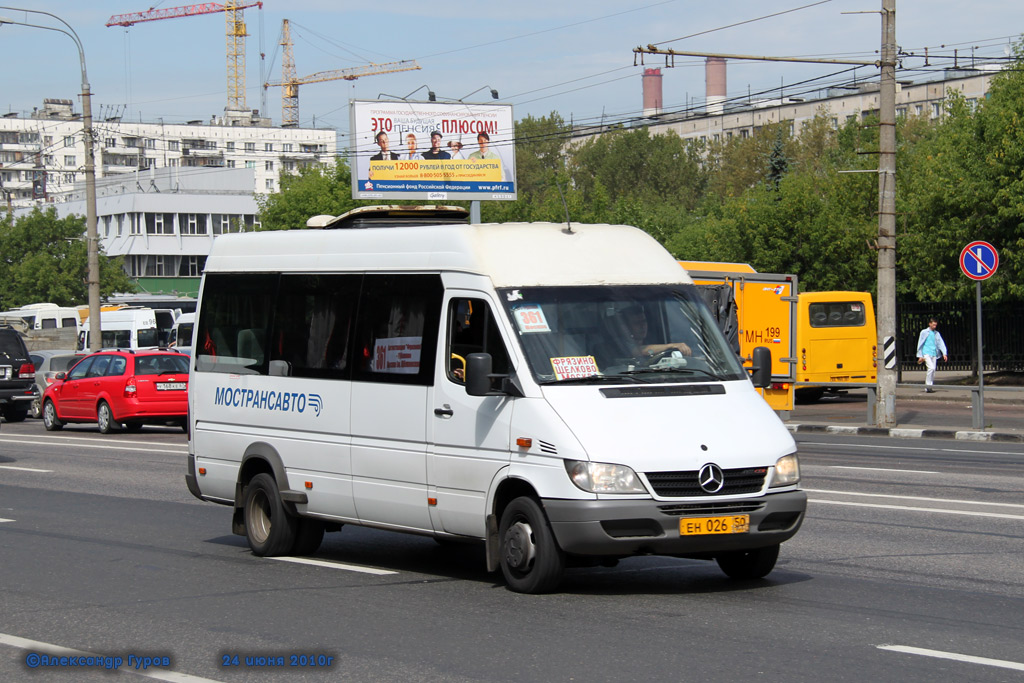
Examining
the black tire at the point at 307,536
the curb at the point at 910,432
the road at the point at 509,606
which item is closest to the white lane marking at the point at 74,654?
the road at the point at 509,606

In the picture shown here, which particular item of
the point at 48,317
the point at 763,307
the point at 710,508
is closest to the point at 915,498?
the point at 710,508

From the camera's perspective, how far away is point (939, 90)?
98.4 meters

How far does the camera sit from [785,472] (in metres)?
8.15

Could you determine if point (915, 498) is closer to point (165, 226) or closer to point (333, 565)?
point (333, 565)

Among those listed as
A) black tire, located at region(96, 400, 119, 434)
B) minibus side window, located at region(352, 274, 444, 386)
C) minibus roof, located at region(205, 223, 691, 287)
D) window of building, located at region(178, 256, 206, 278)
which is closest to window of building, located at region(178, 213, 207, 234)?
window of building, located at region(178, 256, 206, 278)

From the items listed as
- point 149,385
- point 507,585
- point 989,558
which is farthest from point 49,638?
point 149,385

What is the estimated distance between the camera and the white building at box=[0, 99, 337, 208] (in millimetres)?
148875

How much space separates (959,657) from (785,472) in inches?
75.7

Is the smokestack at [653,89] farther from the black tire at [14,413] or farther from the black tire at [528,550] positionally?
the black tire at [528,550]

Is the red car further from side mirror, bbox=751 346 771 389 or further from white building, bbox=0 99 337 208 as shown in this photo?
white building, bbox=0 99 337 208

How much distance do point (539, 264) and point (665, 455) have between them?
5.64 feet

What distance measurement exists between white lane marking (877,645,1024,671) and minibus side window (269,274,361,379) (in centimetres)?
454

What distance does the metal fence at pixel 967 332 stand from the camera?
117 feet

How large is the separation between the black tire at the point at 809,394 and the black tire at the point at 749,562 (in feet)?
80.4
